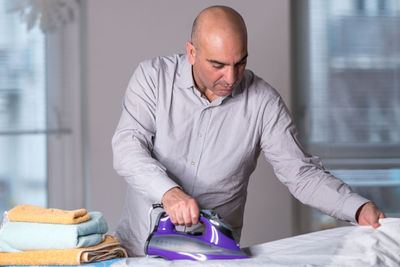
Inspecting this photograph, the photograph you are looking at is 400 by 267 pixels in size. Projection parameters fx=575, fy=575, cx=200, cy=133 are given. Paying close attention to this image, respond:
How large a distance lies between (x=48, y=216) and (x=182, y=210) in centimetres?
33

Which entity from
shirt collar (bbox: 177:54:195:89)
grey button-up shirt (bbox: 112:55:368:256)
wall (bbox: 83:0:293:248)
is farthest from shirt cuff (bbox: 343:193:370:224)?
wall (bbox: 83:0:293:248)

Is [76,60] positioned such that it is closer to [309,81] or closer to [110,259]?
[309,81]

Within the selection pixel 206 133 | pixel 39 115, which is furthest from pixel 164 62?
pixel 39 115

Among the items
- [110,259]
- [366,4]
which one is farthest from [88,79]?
[110,259]

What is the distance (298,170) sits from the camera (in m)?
1.88

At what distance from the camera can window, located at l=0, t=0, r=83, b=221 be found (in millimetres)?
3367

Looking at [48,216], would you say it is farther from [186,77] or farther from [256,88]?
[256,88]

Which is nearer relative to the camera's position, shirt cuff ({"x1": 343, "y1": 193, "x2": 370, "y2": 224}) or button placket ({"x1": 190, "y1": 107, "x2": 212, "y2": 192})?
shirt cuff ({"x1": 343, "y1": 193, "x2": 370, "y2": 224})

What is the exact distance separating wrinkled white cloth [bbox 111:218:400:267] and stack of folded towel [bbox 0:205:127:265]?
0.28ft

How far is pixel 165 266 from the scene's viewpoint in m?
1.37

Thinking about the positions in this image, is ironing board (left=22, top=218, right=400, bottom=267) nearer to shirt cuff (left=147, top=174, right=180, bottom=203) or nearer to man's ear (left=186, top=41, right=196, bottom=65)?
shirt cuff (left=147, top=174, right=180, bottom=203)

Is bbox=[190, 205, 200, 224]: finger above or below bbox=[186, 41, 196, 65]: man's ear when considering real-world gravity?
below

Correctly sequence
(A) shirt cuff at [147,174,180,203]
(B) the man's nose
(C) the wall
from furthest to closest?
(C) the wall
(B) the man's nose
(A) shirt cuff at [147,174,180,203]

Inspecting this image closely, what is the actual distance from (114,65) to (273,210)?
1.23 m
